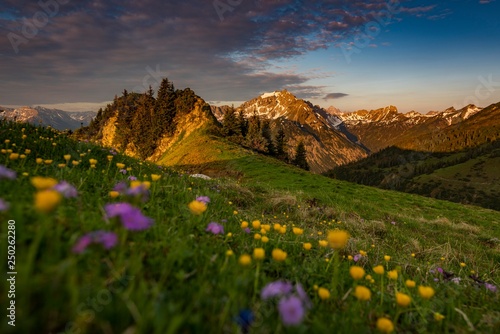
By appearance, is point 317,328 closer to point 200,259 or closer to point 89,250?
point 200,259

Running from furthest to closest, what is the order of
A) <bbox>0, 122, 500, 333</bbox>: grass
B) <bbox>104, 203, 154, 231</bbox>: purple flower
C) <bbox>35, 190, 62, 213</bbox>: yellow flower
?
<bbox>104, 203, 154, 231</bbox>: purple flower → <bbox>0, 122, 500, 333</bbox>: grass → <bbox>35, 190, 62, 213</bbox>: yellow flower

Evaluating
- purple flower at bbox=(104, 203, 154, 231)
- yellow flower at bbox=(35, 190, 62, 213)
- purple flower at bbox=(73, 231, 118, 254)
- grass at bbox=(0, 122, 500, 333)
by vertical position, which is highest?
yellow flower at bbox=(35, 190, 62, 213)

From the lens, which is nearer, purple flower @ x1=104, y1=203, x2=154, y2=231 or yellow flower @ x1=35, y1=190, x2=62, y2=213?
yellow flower @ x1=35, y1=190, x2=62, y2=213

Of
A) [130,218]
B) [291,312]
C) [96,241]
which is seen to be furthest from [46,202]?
[291,312]

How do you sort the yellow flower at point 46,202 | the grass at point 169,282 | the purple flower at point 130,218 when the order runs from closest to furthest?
1. the yellow flower at point 46,202
2. the grass at point 169,282
3. the purple flower at point 130,218

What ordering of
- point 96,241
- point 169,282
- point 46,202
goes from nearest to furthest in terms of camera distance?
point 46,202
point 96,241
point 169,282

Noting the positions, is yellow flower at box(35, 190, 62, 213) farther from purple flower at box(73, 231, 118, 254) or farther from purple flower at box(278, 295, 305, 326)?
purple flower at box(278, 295, 305, 326)

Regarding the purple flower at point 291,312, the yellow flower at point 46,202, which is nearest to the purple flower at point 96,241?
the yellow flower at point 46,202

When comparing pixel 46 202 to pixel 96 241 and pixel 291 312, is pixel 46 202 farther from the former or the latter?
pixel 291 312

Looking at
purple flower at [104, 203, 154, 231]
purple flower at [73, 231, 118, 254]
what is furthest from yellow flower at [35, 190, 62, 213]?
purple flower at [104, 203, 154, 231]

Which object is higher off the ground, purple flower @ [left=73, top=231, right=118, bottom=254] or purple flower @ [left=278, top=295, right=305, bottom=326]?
purple flower @ [left=73, top=231, right=118, bottom=254]

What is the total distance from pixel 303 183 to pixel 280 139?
41.0 metres

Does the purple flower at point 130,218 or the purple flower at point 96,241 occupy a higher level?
the purple flower at point 130,218

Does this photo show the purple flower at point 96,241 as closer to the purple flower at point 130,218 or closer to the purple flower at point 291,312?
the purple flower at point 130,218
